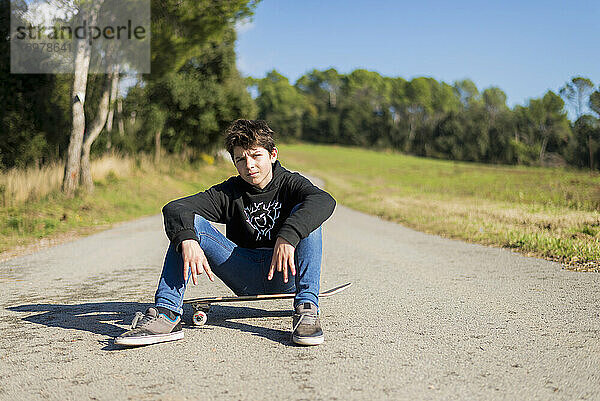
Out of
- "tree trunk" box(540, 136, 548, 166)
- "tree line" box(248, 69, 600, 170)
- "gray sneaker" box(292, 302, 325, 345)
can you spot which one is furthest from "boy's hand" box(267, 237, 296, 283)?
"tree line" box(248, 69, 600, 170)

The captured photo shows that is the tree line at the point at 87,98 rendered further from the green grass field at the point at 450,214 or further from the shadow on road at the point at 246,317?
the shadow on road at the point at 246,317

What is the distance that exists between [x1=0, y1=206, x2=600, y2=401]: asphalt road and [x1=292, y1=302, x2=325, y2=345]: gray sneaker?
2.4 inches

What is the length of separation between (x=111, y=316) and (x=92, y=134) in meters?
13.0

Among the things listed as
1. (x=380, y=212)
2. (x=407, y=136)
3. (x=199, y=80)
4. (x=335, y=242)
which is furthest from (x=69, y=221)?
(x=407, y=136)

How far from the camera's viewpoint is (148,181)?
2047cm

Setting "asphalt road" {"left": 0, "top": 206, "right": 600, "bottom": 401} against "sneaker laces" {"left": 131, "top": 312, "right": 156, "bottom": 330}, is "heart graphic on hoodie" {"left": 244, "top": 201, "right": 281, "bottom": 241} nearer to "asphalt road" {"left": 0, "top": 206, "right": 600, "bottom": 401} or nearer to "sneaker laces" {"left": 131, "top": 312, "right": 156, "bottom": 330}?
"asphalt road" {"left": 0, "top": 206, "right": 600, "bottom": 401}

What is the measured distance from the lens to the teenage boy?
3.38 metres

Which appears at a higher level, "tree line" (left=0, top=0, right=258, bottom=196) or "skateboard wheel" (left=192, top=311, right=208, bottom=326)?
"tree line" (left=0, top=0, right=258, bottom=196)

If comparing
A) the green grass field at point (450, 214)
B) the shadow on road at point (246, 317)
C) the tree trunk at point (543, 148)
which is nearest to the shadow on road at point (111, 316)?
the shadow on road at point (246, 317)

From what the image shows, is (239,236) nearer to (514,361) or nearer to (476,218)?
(514,361)

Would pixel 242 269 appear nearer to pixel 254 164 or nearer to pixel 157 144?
pixel 254 164

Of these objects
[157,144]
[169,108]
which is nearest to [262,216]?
[157,144]

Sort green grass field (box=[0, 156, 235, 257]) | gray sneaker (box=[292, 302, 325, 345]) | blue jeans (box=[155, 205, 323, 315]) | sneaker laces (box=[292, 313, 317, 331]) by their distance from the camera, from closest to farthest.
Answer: gray sneaker (box=[292, 302, 325, 345]) → sneaker laces (box=[292, 313, 317, 331]) → blue jeans (box=[155, 205, 323, 315]) → green grass field (box=[0, 156, 235, 257])

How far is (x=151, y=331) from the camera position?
331cm
